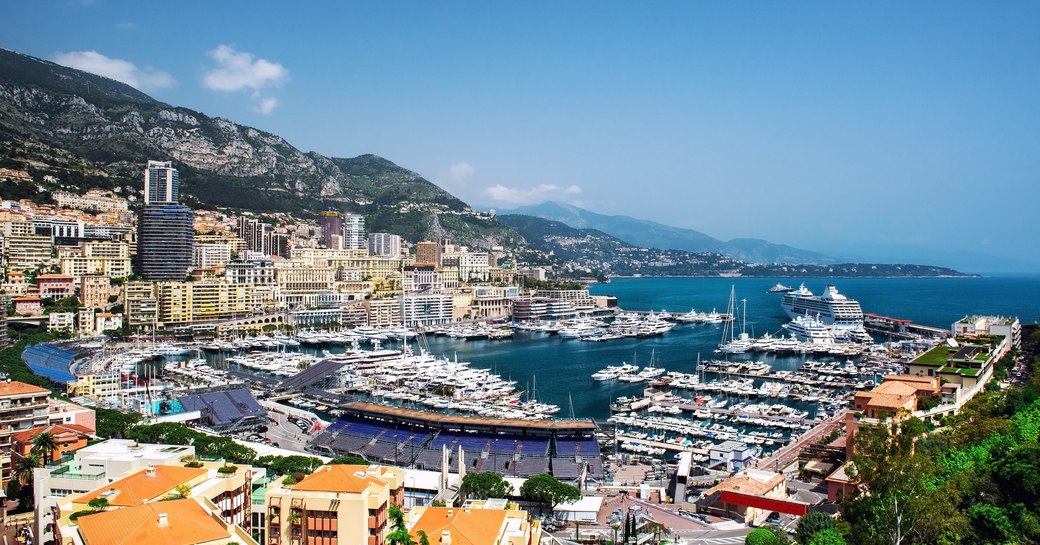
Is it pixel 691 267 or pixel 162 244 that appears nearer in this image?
pixel 162 244

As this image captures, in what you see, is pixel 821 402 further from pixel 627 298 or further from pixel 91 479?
pixel 627 298

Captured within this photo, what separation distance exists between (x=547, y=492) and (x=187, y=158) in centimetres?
9078

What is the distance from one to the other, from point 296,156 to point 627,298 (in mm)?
54800

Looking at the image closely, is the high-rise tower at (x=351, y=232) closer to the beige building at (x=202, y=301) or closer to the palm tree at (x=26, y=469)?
the beige building at (x=202, y=301)

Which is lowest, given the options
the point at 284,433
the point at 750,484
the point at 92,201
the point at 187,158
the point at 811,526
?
the point at 284,433

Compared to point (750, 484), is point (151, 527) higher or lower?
higher

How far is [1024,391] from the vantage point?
2150 cm

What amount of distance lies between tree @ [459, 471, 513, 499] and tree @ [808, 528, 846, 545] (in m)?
6.81

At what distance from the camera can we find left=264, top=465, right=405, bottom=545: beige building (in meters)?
10.8

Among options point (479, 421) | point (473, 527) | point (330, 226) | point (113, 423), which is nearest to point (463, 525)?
point (473, 527)

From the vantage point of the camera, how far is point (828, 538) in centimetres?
1270

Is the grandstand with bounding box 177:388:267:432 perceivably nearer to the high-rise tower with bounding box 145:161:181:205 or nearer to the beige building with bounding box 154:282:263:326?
the beige building with bounding box 154:282:263:326

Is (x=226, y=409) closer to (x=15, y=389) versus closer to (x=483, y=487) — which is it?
(x=15, y=389)

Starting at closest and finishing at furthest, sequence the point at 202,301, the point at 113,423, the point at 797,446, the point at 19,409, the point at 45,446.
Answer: the point at 45,446 < the point at 19,409 < the point at 113,423 < the point at 797,446 < the point at 202,301
